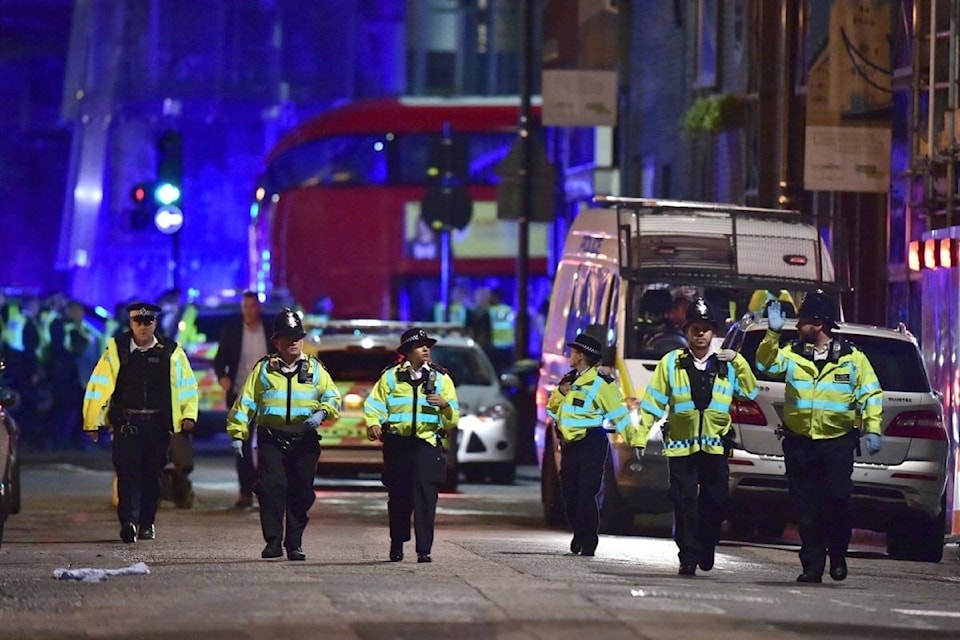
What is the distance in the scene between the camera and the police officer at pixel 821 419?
15445mm

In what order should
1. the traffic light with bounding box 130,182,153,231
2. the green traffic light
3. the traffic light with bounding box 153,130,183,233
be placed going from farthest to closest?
the traffic light with bounding box 130,182,153,231, the green traffic light, the traffic light with bounding box 153,130,183,233

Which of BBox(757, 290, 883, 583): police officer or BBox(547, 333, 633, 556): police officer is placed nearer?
BBox(757, 290, 883, 583): police officer

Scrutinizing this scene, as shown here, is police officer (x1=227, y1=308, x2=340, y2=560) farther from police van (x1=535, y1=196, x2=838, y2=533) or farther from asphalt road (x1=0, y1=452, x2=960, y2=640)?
police van (x1=535, y1=196, x2=838, y2=533)

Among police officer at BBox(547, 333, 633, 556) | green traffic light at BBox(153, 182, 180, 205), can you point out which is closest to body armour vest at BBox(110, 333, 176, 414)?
police officer at BBox(547, 333, 633, 556)

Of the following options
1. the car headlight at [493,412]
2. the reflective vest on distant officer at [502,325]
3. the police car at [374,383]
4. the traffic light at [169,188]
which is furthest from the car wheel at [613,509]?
the reflective vest on distant officer at [502,325]

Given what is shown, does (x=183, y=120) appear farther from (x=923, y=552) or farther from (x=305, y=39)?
(x=923, y=552)

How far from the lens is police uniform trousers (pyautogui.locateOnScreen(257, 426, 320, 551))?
15906 mm

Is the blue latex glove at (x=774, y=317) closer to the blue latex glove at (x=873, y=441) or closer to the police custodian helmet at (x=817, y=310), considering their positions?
the police custodian helmet at (x=817, y=310)

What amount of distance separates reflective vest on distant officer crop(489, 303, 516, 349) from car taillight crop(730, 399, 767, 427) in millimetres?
18624

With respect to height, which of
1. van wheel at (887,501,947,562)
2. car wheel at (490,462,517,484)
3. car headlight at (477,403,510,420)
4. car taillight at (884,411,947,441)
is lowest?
car wheel at (490,462,517,484)

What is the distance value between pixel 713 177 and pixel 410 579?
20.3 m

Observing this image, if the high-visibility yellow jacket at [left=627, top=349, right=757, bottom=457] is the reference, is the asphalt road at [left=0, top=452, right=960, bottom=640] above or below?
below

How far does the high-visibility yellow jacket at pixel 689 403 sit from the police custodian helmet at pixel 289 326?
2109mm

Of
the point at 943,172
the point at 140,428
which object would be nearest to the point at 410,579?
the point at 140,428
